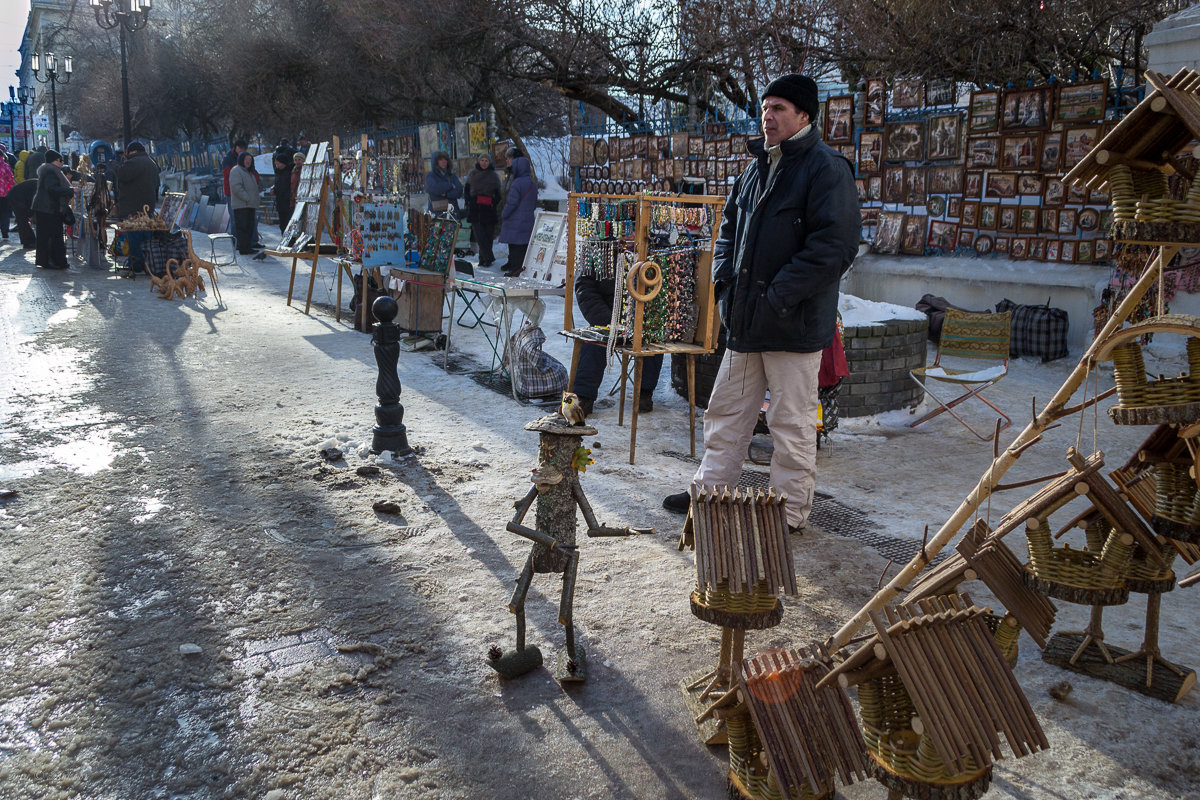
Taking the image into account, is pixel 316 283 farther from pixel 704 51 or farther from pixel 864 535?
pixel 864 535

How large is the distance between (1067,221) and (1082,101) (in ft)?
3.69

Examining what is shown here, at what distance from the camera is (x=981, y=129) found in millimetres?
9703

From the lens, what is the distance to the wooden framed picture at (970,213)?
993cm

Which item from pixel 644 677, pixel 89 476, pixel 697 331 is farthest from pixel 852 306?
pixel 89 476

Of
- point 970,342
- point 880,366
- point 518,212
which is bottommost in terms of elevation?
point 880,366

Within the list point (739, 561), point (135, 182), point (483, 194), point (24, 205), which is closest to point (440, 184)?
point (483, 194)

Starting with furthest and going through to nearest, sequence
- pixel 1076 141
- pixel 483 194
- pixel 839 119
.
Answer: pixel 483 194
pixel 839 119
pixel 1076 141

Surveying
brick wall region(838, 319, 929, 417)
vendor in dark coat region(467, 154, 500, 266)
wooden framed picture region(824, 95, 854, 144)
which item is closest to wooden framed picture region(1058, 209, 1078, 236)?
wooden framed picture region(824, 95, 854, 144)

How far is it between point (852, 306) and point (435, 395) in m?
3.30

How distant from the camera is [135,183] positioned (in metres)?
14.1

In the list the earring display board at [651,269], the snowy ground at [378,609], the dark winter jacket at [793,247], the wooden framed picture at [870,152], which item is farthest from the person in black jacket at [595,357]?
the wooden framed picture at [870,152]

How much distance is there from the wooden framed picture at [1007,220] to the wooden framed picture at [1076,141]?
707mm

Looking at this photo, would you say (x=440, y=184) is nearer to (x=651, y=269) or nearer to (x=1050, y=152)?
(x=1050, y=152)

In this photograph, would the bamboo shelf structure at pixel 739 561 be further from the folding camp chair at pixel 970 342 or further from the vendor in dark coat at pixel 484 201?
the vendor in dark coat at pixel 484 201
